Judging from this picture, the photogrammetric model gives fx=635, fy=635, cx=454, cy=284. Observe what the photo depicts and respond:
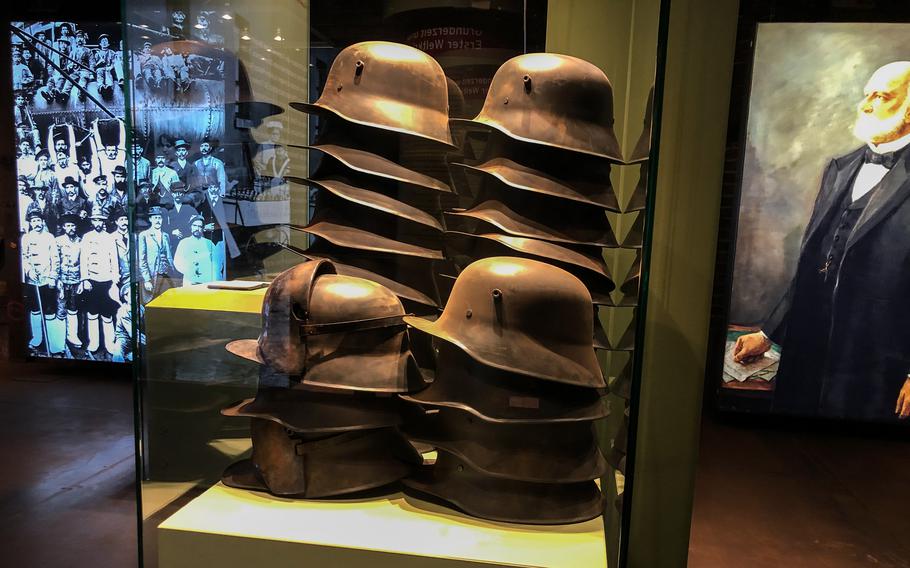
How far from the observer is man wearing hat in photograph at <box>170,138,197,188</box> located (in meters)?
2.25

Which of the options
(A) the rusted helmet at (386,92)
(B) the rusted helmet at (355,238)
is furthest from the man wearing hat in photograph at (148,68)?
(B) the rusted helmet at (355,238)

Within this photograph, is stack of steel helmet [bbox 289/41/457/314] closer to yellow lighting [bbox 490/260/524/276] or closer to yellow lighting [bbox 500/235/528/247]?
yellow lighting [bbox 500/235/528/247]

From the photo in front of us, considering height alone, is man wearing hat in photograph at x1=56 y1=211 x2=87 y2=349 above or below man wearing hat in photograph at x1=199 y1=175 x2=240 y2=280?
below

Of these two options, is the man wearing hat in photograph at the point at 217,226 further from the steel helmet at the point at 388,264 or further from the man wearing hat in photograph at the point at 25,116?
the man wearing hat in photograph at the point at 25,116

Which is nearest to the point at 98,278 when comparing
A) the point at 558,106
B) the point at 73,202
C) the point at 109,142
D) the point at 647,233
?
the point at 73,202

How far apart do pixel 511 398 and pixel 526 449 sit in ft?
0.49

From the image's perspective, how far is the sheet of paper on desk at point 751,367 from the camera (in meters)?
4.14

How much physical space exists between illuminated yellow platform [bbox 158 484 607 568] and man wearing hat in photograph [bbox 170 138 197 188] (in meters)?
1.15

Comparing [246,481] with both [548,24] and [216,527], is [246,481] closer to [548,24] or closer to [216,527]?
[216,527]

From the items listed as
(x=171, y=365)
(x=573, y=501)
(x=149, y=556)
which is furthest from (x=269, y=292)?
(x=573, y=501)

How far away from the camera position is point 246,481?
6.31 feet

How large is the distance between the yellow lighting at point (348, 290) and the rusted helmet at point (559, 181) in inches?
21.7

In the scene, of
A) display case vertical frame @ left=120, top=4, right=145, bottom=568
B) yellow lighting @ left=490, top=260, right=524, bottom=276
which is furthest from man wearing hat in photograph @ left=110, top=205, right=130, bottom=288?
yellow lighting @ left=490, top=260, right=524, bottom=276

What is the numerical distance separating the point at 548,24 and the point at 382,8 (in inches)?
24.1
